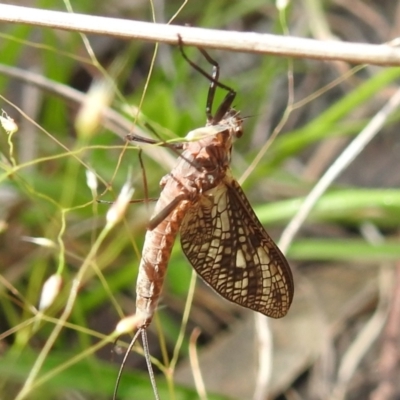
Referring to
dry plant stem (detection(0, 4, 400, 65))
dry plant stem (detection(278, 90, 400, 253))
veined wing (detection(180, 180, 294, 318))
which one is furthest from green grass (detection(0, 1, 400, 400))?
dry plant stem (detection(0, 4, 400, 65))

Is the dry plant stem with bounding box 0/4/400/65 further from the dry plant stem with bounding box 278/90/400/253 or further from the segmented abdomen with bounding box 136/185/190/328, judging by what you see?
the dry plant stem with bounding box 278/90/400/253

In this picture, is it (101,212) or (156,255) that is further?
(101,212)

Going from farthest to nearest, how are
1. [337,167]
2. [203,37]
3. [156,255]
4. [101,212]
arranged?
[101,212]
[337,167]
[156,255]
[203,37]

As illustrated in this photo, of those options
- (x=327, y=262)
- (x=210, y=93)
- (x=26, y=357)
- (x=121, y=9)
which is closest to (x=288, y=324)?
(x=327, y=262)

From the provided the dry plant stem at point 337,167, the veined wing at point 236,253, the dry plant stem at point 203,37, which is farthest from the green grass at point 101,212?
the dry plant stem at point 203,37

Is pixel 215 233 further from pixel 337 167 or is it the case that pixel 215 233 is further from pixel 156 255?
pixel 337 167

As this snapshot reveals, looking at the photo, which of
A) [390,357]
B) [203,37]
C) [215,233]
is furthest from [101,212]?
[203,37]

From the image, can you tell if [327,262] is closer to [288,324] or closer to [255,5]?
[288,324]
